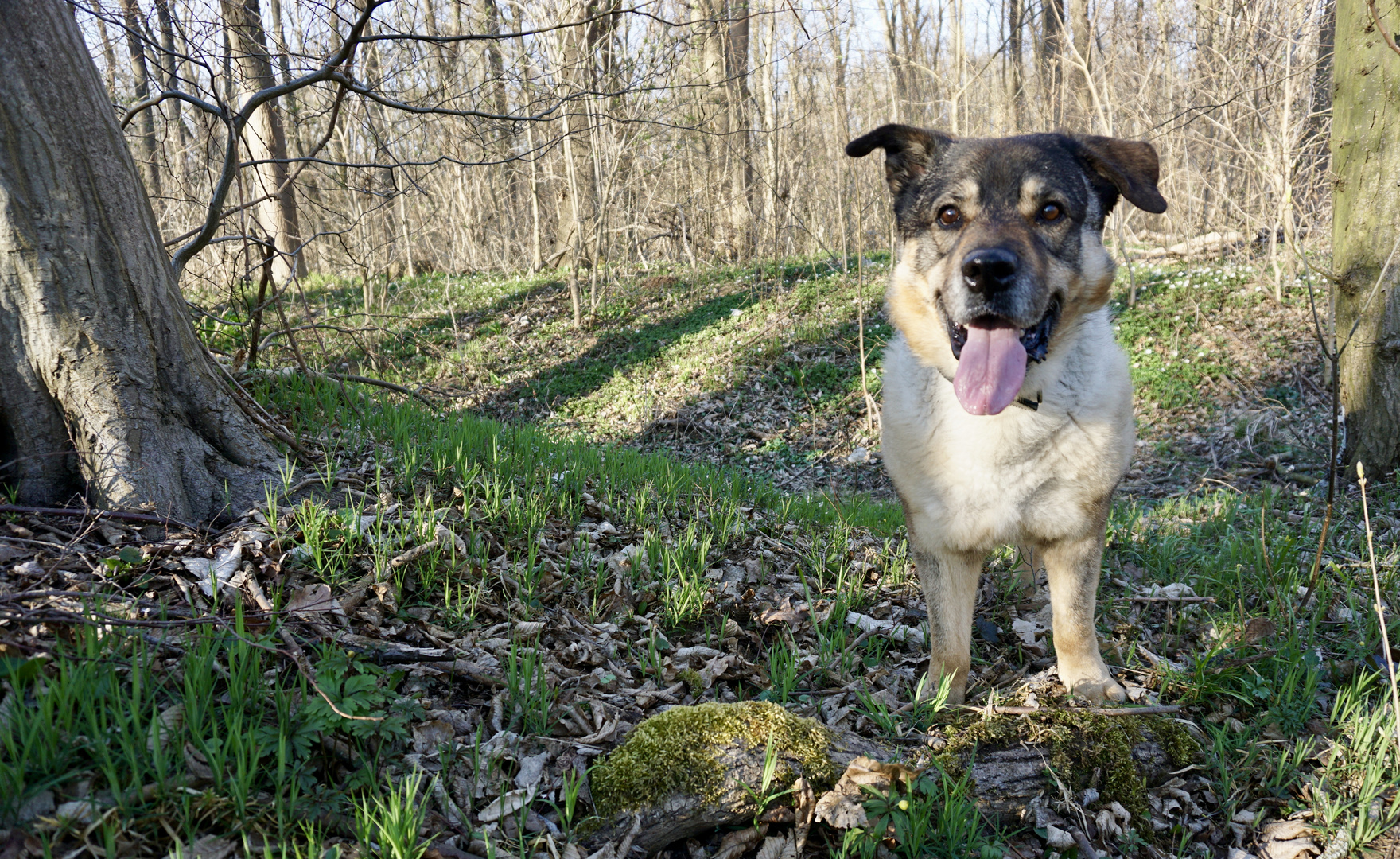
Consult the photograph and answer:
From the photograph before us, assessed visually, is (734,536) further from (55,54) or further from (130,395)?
(55,54)

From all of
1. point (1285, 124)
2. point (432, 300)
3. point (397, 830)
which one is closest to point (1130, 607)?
point (397, 830)

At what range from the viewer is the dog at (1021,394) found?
10.1 ft

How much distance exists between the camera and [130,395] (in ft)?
10.5

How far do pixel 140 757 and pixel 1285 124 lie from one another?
11.6 m

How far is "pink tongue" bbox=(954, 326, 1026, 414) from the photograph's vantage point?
3.02 meters

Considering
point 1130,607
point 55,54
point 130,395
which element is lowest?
point 1130,607

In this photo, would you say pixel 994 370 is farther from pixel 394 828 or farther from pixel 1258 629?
pixel 394 828

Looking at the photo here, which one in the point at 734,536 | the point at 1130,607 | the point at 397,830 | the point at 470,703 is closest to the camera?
the point at 397,830

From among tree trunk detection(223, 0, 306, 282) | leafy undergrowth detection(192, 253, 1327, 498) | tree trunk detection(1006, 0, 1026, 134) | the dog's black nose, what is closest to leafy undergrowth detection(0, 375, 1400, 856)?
the dog's black nose

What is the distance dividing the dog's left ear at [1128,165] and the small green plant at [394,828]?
3.33 meters

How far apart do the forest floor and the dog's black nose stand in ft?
4.81

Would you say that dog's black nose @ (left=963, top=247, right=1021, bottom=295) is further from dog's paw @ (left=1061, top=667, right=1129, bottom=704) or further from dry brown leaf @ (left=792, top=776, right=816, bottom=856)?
dry brown leaf @ (left=792, top=776, right=816, bottom=856)

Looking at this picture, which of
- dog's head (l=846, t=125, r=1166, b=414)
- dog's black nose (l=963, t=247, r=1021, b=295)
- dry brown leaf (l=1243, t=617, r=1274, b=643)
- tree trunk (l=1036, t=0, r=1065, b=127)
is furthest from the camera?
tree trunk (l=1036, t=0, r=1065, b=127)

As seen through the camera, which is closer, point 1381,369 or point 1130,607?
point 1130,607
